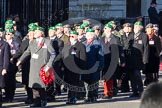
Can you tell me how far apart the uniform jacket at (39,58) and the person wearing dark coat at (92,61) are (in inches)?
52.1

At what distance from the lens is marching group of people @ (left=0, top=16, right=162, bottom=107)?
9.95 meters

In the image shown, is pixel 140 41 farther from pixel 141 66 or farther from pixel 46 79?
pixel 46 79

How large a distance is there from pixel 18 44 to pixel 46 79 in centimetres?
185

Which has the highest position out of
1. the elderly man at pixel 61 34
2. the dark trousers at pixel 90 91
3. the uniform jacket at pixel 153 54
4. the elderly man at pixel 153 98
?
the elderly man at pixel 153 98

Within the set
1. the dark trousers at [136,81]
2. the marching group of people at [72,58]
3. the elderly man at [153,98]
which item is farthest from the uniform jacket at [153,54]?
the elderly man at [153,98]

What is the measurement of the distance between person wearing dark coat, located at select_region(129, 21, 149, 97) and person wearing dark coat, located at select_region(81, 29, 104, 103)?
1145 millimetres

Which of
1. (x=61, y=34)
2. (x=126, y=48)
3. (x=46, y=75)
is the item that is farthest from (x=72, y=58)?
(x=126, y=48)

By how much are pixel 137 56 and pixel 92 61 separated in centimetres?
161

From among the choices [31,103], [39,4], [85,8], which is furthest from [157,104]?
[85,8]

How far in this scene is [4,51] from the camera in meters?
10.1

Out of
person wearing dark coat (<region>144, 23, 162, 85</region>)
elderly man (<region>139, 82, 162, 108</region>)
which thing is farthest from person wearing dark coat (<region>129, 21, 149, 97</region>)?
elderly man (<region>139, 82, 162, 108</region>)

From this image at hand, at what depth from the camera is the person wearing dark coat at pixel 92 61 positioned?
11.0 meters

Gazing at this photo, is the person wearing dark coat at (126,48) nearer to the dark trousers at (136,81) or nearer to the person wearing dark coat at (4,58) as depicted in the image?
the dark trousers at (136,81)

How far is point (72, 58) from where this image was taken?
10719mm
